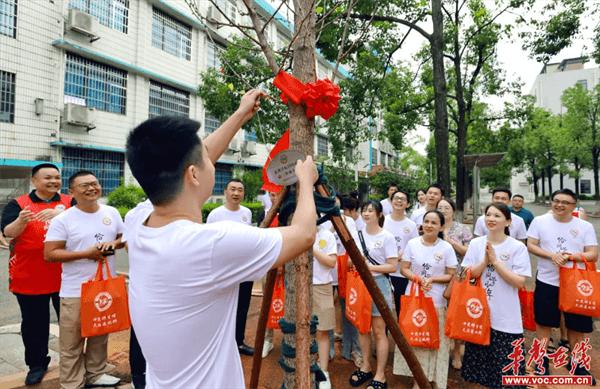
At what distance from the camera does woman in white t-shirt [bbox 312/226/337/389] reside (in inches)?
153

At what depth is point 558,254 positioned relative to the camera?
3.96m

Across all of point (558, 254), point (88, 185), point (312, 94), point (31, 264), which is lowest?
point (31, 264)

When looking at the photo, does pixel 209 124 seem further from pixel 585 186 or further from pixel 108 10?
pixel 585 186

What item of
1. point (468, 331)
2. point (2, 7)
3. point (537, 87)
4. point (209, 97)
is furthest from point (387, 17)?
point (537, 87)

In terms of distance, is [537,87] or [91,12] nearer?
[91,12]

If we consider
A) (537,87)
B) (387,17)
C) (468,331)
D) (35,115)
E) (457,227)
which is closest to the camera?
(468,331)

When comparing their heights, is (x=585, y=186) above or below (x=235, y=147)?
below

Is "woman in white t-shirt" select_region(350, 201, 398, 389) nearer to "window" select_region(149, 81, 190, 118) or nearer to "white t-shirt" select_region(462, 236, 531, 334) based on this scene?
"white t-shirt" select_region(462, 236, 531, 334)

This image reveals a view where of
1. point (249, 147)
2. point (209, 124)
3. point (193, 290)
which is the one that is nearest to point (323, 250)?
point (193, 290)

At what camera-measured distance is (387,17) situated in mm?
8836

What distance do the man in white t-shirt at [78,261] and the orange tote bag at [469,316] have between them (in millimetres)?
3356

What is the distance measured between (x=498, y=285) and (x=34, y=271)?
4.68 m

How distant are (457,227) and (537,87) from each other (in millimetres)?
57579

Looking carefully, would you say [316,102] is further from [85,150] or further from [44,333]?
[85,150]
